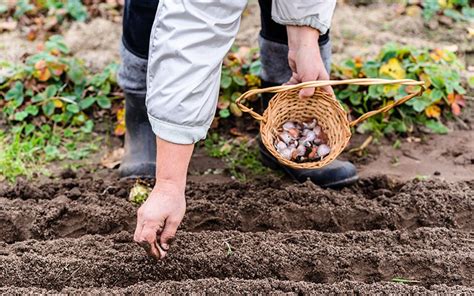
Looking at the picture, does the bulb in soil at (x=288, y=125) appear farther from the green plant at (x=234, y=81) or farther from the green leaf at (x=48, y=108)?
the green leaf at (x=48, y=108)

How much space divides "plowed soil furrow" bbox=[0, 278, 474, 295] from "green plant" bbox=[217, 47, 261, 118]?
4.09 ft

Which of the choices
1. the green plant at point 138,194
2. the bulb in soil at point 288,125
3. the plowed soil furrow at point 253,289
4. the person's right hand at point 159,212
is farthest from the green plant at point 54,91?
the person's right hand at point 159,212

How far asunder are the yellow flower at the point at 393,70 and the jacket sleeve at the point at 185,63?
1.55 metres

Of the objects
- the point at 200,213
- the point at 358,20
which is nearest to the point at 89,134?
the point at 200,213

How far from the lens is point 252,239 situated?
2.62m

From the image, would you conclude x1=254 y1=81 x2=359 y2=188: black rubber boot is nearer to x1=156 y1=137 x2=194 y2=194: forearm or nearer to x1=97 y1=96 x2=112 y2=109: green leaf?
x1=97 y1=96 x2=112 y2=109: green leaf

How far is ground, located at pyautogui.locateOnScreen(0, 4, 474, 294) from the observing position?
245 centimetres

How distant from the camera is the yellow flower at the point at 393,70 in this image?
3.52m

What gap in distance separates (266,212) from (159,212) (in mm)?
734

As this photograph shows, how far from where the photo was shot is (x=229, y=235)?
8.66 ft

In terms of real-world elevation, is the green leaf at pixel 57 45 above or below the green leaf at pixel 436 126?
above

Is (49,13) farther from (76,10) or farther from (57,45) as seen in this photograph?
(57,45)

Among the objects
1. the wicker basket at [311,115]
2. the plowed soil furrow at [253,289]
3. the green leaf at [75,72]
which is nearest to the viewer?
the plowed soil furrow at [253,289]

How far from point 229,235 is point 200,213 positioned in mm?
223
